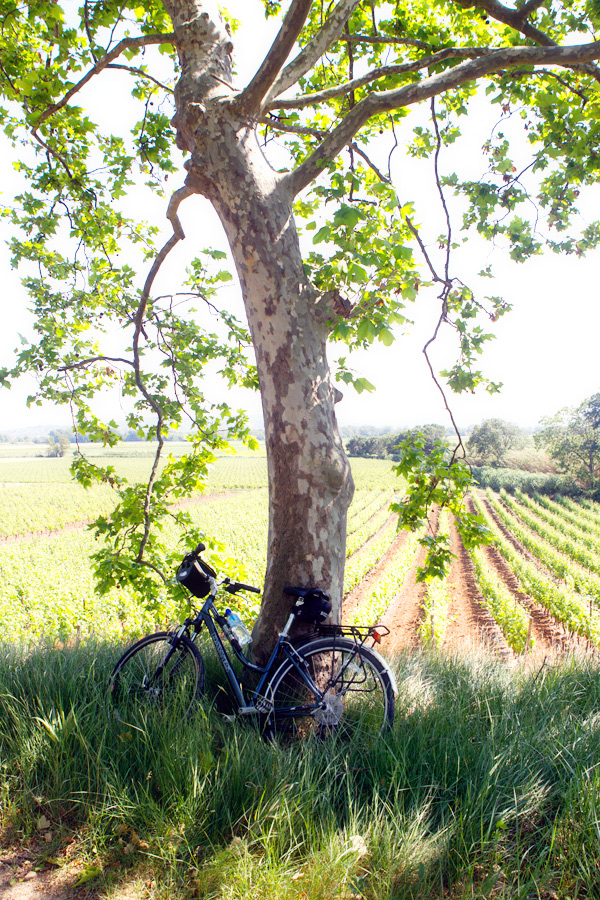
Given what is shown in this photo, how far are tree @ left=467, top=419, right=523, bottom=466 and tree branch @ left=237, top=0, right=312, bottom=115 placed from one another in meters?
58.1

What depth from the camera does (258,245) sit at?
278 centimetres

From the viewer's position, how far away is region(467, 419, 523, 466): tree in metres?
65.8

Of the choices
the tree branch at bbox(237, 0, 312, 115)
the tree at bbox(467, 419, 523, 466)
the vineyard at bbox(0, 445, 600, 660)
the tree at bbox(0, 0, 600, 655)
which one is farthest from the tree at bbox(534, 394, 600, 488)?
the tree branch at bbox(237, 0, 312, 115)

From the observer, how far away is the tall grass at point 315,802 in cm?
176

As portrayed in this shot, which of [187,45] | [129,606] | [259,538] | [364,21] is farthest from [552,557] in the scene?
[187,45]

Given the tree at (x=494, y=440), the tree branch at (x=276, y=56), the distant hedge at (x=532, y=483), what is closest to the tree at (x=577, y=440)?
the distant hedge at (x=532, y=483)

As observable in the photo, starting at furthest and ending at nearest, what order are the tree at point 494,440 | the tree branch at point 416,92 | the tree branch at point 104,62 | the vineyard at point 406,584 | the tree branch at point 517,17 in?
the tree at point 494,440
the vineyard at point 406,584
the tree branch at point 104,62
the tree branch at point 517,17
the tree branch at point 416,92

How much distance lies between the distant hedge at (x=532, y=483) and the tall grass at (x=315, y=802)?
41.1 meters

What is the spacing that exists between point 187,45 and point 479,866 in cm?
460

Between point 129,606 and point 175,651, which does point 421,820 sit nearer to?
point 175,651

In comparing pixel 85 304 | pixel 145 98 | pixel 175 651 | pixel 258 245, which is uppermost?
pixel 145 98

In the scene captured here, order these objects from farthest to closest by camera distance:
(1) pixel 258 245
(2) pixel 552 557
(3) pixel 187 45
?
(2) pixel 552 557 < (3) pixel 187 45 < (1) pixel 258 245

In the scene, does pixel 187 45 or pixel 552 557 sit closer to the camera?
pixel 187 45

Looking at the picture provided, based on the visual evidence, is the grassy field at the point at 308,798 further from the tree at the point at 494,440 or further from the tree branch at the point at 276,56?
the tree at the point at 494,440
